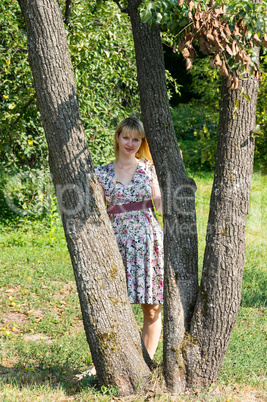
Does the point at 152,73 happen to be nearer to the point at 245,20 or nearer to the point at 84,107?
the point at 245,20

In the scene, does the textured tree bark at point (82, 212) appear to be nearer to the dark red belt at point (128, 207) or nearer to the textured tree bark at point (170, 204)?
the textured tree bark at point (170, 204)

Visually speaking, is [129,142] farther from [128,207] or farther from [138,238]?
[138,238]

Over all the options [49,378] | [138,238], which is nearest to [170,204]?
[138,238]

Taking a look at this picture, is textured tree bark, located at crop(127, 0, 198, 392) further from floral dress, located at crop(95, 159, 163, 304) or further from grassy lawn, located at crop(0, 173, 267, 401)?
floral dress, located at crop(95, 159, 163, 304)

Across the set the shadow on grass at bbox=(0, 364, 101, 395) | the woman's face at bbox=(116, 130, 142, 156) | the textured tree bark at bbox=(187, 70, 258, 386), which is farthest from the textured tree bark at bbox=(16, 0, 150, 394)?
the woman's face at bbox=(116, 130, 142, 156)

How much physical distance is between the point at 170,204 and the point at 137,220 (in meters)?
0.55

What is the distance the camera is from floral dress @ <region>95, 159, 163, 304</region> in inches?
132

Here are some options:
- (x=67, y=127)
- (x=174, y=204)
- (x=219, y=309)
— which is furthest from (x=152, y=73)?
(x=219, y=309)

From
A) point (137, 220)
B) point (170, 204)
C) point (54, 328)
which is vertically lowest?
point (54, 328)

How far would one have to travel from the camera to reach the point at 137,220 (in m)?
3.42

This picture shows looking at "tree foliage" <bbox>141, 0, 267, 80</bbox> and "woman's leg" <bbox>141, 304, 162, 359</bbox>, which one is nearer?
"tree foliage" <bbox>141, 0, 267, 80</bbox>

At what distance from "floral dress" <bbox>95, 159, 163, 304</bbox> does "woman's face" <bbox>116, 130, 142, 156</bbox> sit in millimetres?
165

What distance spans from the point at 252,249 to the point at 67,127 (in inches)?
180

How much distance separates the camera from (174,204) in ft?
9.55
